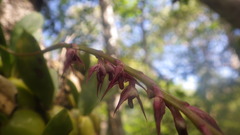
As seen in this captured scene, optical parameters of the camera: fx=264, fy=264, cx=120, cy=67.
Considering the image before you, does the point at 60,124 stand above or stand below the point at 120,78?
below

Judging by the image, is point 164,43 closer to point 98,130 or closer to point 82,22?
point 82,22

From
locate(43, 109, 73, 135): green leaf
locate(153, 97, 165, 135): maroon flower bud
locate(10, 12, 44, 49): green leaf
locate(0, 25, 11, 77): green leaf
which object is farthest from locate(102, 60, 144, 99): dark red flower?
locate(10, 12, 44, 49): green leaf

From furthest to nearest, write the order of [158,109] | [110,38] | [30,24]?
1. [110,38]
2. [30,24]
3. [158,109]

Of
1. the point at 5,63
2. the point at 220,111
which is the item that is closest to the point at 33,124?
the point at 5,63

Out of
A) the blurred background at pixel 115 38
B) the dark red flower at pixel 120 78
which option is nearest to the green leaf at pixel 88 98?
the blurred background at pixel 115 38

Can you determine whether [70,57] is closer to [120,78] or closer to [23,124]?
[120,78]

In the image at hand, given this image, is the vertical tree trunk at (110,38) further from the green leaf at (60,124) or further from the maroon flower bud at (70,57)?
the maroon flower bud at (70,57)

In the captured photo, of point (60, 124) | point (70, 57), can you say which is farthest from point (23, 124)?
point (70, 57)
